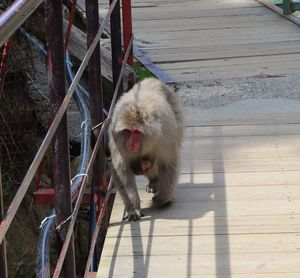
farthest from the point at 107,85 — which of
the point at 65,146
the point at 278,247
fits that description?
the point at 65,146

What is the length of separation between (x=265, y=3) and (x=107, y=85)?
400 centimetres

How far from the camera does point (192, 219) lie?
3387 millimetres

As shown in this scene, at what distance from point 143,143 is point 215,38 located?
3950 millimetres

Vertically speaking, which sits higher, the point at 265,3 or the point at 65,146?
the point at 65,146

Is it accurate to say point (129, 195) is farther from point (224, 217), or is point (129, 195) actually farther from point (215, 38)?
point (215, 38)

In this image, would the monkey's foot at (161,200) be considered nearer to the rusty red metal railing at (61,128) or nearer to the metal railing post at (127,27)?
the rusty red metal railing at (61,128)

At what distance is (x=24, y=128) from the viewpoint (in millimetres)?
4789

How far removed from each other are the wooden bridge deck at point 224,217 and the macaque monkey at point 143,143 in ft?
0.39

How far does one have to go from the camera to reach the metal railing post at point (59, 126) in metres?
2.09

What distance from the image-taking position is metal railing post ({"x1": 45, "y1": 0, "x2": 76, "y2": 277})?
209 cm

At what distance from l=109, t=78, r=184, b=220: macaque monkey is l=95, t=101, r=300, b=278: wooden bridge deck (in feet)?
0.39

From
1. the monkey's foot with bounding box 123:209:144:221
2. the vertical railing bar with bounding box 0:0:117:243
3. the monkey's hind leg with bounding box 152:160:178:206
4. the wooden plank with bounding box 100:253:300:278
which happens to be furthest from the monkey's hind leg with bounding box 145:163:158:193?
the vertical railing bar with bounding box 0:0:117:243

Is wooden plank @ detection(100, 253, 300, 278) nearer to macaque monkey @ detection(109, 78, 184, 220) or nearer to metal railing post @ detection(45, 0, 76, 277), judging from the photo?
macaque monkey @ detection(109, 78, 184, 220)

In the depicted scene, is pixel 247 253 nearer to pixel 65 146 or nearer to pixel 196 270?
pixel 196 270
